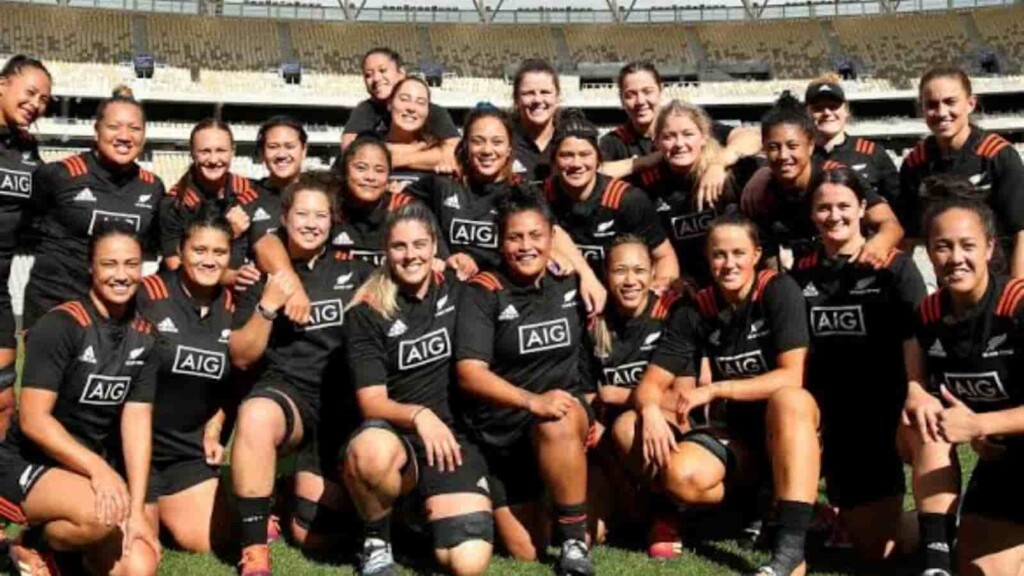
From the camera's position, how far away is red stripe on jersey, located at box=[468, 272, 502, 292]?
4402mm

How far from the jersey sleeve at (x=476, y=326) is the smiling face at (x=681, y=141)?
4.45ft

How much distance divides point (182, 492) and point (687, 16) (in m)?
35.9

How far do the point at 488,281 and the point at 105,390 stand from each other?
5.20 feet

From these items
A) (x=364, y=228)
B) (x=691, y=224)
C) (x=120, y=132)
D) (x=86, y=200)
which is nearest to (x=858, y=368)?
(x=691, y=224)

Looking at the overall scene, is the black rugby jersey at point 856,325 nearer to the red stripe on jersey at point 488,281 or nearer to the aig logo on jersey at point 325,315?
the red stripe on jersey at point 488,281

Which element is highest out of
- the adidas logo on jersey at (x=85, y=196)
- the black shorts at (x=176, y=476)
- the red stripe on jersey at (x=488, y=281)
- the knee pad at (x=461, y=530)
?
the adidas logo on jersey at (x=85, y=196)

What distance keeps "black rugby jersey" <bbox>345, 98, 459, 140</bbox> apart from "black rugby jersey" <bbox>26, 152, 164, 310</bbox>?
48.6 inches

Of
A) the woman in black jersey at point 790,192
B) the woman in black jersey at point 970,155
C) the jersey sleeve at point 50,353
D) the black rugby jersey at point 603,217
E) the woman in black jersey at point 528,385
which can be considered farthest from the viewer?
the black rugby jersey at point 603,217

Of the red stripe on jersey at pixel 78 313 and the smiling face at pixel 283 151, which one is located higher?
the smiling face at pixel 283 151

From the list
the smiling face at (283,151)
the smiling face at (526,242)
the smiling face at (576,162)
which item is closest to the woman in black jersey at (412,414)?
the smiling face at (526,242)

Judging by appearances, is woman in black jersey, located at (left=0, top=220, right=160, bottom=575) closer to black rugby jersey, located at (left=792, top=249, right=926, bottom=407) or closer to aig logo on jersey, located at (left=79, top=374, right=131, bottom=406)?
aig logo on jersey, located at (left=79, top=374, right=131, bottom=406)

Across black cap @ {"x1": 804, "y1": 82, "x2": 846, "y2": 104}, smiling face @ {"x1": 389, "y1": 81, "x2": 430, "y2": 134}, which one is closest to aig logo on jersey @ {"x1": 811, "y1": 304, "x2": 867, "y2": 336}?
black cap @ {"x1": 804, "y1": 82, "x2": 846, "y2": 104}

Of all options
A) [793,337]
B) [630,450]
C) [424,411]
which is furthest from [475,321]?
[793,337]

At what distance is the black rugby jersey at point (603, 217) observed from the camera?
16.4 ft
